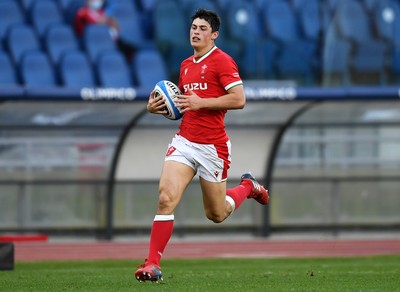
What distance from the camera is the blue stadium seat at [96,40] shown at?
64.7 ft

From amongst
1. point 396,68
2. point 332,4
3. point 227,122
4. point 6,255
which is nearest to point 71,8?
point 227,122

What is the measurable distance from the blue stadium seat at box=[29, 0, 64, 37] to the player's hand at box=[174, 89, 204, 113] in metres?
11.4

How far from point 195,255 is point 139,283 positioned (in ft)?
24.3

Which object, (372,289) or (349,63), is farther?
(349,63)

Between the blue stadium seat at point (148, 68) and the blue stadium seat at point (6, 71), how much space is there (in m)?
2.22

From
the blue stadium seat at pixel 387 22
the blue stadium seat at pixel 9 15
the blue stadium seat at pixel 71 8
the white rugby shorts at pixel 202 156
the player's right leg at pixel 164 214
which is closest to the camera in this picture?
the player's right leg at pixel 164 214

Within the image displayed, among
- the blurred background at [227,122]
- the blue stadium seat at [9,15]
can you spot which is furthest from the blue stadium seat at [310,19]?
the blue stadium seat at [9,15]

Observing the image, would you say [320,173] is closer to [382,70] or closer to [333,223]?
[333,223]

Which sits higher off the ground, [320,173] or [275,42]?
[275,42]

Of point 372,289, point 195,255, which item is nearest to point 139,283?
point 372,289

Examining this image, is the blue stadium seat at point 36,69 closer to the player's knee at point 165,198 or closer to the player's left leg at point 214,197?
the player's left leg at point 214,197

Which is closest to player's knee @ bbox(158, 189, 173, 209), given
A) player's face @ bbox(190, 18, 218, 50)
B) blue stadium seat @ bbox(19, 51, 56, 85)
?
player's face @ bbox(190, 18, 218, 50)

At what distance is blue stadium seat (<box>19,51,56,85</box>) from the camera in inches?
741

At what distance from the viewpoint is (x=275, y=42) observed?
19.1 meters
